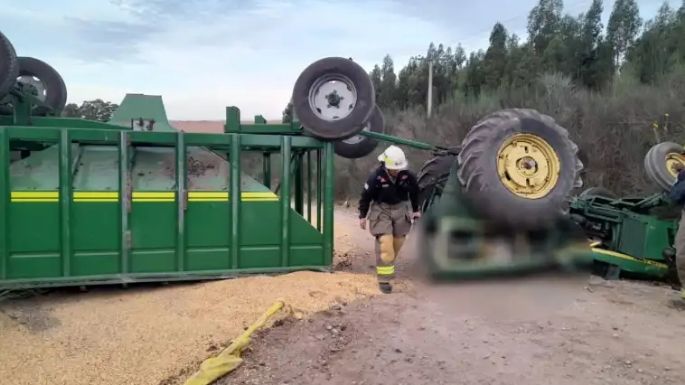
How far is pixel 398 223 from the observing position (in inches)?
246

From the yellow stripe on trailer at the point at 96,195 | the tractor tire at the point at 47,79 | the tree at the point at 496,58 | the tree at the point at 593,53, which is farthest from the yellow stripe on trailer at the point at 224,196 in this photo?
the tree at the point at 496,58

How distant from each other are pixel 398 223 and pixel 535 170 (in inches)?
57.8

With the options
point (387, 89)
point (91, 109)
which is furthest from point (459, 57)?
point (91, 109)

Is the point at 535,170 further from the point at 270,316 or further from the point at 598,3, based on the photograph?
the point at 598,3

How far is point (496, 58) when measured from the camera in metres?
27.1

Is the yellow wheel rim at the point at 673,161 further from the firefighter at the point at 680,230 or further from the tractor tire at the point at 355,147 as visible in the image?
the tractor tire at the point at 355,147

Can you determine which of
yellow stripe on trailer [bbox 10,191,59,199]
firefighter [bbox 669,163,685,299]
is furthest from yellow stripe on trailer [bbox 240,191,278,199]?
firefighter [bbox 669,163,685,299]

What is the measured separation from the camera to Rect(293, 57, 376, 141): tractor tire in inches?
253

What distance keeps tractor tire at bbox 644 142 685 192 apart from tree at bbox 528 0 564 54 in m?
20.0

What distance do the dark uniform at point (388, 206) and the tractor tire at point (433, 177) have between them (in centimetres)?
67

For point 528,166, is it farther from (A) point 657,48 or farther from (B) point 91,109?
(A) point 657,48

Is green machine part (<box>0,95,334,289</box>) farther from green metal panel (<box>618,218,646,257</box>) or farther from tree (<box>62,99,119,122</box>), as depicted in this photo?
tree (<box>62,99,119,122</box>)

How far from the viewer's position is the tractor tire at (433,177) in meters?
7.07

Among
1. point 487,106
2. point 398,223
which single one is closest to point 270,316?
point 398,223
